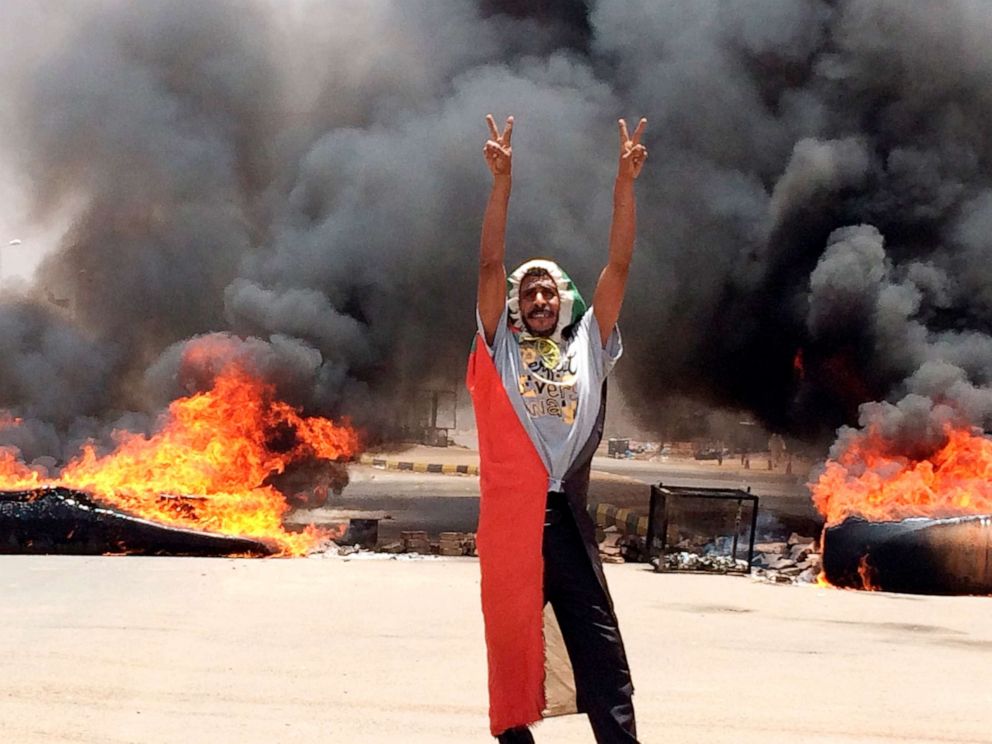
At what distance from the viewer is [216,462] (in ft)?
46.0

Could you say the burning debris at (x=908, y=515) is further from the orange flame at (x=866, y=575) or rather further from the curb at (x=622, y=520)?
the curb at (x=622, y=520)

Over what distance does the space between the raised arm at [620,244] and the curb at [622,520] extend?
10.5 metres

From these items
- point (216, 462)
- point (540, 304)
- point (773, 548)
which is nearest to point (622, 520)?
point (773, 548)

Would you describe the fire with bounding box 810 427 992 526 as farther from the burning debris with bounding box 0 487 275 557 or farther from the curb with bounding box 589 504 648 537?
the burning debris with bounding box 0 487 275 557

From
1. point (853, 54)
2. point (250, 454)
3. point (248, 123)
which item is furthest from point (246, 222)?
point (853, 54)

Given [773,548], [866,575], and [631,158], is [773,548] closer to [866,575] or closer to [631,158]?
[866,575]

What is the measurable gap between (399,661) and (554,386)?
303cm

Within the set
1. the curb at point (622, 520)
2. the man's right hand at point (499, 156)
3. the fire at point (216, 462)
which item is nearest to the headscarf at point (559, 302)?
the man's right hand at point (499, 156)

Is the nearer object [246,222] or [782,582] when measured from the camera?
[782,582]

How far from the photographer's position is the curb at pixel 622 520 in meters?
14.9

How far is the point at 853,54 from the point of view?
18.8m

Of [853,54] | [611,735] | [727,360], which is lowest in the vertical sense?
[611,735]

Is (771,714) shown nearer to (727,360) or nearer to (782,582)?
(782,582)

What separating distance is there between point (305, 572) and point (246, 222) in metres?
11.2
